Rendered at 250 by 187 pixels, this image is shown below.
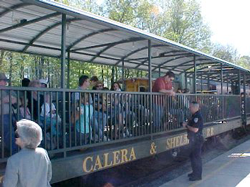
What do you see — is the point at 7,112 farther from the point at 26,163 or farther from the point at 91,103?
the point at 91,103


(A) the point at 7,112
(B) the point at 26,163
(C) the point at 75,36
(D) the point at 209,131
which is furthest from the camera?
(D) the point at 209,131

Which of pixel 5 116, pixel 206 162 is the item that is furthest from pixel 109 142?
pixel 206 162

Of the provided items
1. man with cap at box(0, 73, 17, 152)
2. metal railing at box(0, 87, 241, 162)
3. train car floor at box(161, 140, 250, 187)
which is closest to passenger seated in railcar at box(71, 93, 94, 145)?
metal railing at box(0, 87, 241, 162)

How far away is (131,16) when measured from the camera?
2664 cm

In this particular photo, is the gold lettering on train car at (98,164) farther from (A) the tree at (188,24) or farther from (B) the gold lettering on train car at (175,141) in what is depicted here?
(A) the tree at (188,24)

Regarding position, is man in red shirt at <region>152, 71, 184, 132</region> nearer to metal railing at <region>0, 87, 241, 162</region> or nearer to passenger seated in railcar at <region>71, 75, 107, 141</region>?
metal railing at <region>0, 87, 241, 162</region>

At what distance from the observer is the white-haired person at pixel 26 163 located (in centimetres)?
271

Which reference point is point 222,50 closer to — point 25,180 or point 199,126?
point 199,126

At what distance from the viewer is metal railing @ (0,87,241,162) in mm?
3955

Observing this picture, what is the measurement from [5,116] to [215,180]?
14.8 feet

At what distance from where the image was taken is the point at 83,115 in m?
4.93

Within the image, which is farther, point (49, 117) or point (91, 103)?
point (91, 103)

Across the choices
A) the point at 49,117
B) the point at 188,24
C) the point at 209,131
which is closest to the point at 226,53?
the point at 188,24

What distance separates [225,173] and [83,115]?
3891 mm
